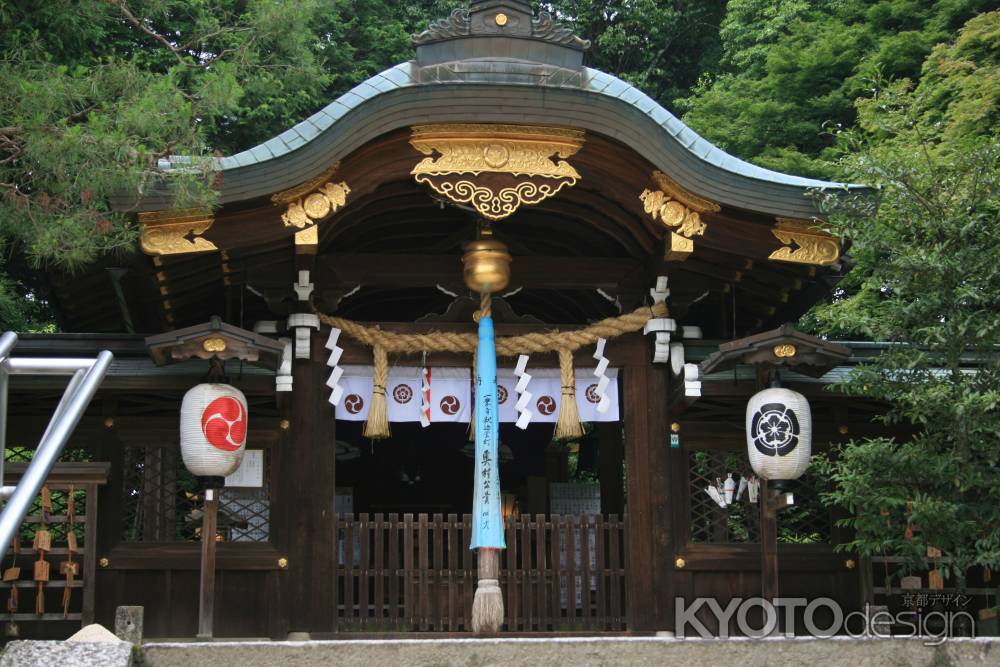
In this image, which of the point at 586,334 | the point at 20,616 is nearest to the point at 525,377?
the point at 586,334

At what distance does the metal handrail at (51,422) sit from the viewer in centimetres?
290

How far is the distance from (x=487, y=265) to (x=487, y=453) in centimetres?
159

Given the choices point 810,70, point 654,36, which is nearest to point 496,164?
point 810,70

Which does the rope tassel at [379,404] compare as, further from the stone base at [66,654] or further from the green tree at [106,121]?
the stone base at [66,654]

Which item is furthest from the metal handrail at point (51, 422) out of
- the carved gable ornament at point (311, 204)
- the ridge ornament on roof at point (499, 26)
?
the ridge ornament on roof at point (499, 26)

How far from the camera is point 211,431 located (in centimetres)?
920

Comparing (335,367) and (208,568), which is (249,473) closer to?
(335,367)

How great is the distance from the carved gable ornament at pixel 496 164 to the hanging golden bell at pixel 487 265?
0.55 meters

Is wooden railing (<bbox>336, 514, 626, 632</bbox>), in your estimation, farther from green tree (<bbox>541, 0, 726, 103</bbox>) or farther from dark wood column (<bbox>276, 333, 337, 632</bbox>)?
green tree (<bbox>541, 0, 726, 103</bbox>)

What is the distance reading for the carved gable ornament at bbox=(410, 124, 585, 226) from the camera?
9.80 meters

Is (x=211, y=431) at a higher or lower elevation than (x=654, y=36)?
lower

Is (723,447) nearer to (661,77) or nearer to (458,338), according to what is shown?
(458,338)

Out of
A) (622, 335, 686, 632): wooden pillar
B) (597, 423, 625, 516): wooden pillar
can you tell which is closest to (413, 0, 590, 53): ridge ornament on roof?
(622, 335, 686, 632): wooden pillar

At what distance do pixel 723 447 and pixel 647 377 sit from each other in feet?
2.93
